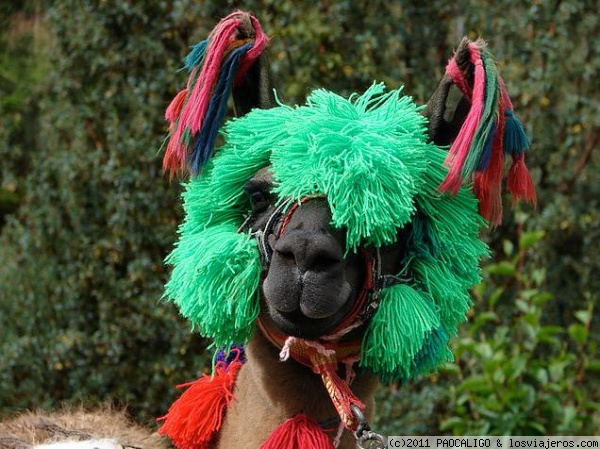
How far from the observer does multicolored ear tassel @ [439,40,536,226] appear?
6.93 ft

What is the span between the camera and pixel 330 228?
2.04m

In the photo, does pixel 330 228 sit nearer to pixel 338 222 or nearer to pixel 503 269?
pixel 338 222

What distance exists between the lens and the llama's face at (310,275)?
197cm

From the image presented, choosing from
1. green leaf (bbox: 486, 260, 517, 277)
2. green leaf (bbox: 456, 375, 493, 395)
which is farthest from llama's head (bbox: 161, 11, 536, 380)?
green leaf (bbox: 486, 260, 517, 277)

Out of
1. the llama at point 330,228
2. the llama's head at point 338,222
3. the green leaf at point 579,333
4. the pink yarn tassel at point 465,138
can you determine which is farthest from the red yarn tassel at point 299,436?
the green leaf at point 579,333

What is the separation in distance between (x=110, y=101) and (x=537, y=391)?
2.69 m

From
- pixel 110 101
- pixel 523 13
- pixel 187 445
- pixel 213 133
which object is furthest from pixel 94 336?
pixel 523 13

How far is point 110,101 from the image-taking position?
15.3 ft

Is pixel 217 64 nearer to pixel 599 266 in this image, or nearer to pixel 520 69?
pixel 520 69

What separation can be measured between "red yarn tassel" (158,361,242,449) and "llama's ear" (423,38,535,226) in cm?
82

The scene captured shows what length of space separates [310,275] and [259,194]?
1.07 ft

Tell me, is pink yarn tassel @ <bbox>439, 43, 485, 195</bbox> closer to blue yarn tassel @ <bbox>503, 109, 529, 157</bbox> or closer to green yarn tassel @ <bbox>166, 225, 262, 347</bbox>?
blue yarn tassel @ <bbox>503, 109, 529, 157</bbox>

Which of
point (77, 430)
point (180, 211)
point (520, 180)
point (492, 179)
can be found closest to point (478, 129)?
point (492, 179)

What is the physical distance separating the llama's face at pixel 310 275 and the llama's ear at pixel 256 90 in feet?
1.48
